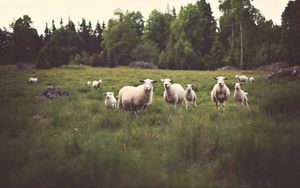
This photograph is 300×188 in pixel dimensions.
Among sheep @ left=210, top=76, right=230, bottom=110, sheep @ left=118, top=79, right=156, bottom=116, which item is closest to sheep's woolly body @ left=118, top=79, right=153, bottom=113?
sheep @ left=118, top=79, right=156, bottom=116

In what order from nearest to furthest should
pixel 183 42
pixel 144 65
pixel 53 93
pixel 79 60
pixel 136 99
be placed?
pixel 136 99, pixel 53 93, pixel 144 65, pixel 183 42, pixel 79 60

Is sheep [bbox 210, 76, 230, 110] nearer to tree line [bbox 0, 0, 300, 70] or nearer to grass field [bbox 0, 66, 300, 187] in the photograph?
grass field [bbox 0, 66, 300, 187]

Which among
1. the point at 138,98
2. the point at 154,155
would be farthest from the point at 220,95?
the point at 154,155

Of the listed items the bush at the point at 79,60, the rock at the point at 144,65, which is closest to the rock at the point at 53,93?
the rock at the point at 144,65

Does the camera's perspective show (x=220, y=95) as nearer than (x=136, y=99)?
No

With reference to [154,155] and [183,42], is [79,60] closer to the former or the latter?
[183,42]

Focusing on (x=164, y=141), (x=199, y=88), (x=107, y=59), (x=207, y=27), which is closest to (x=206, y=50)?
(x=207, y=27)

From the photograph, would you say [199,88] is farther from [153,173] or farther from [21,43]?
[21,43]

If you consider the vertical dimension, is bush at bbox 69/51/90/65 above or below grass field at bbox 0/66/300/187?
above

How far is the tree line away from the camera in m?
50.4

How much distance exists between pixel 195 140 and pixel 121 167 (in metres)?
2.14

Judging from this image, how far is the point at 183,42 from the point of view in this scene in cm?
5991

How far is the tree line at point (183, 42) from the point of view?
165 ft

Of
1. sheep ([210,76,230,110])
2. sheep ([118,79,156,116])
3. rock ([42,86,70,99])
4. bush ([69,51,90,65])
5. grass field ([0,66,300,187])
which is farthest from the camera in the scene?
bush ([69,51,90,65])
